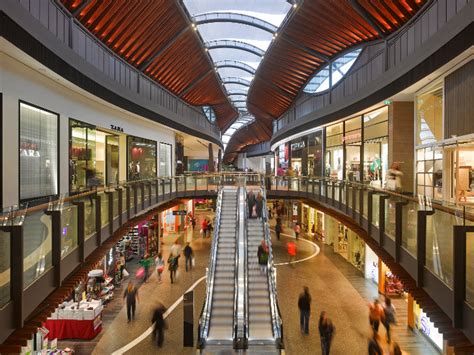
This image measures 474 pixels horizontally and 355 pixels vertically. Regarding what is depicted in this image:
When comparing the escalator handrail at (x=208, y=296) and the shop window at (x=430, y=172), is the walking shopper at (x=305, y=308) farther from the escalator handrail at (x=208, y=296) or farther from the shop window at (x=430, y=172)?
the shop window at (x=430, y=172)

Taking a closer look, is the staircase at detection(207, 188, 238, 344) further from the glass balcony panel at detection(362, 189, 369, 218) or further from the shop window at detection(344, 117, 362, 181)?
the shop window at detection(344, 117, 362, 181)

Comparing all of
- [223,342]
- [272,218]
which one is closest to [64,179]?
[223,342]

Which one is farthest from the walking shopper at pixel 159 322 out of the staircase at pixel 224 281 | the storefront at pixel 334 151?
the storefront at pixel 334 151

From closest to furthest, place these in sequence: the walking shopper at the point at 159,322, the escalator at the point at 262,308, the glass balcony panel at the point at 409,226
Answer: the glass balcony panel at the point at 409,226, the escalator at the point at 262,308, the walking shopper at the point at 159,322

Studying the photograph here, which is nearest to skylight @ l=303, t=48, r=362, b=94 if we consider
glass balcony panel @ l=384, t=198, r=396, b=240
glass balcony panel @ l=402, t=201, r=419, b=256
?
glass balcony panel @ l=384, t=198, r=396, b=240

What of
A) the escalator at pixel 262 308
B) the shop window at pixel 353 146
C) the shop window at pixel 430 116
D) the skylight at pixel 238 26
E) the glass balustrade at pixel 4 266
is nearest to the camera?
the glass balustrade at pixel 4 266

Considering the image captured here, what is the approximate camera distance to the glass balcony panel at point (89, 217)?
8195mm

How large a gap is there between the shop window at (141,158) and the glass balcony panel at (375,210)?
1465 centimetres

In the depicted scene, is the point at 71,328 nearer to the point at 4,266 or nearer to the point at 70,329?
the point at 70,329

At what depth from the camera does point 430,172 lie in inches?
487

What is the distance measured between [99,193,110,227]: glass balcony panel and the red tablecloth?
168 inches

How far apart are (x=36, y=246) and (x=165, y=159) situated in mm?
22454

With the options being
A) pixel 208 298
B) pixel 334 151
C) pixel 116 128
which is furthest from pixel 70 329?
pixel 334 151

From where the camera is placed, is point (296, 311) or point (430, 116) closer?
point (430, 116)
